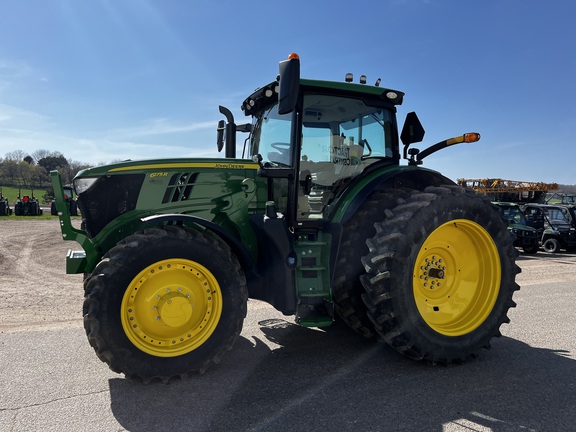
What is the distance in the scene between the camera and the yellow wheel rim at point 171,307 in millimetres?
3229

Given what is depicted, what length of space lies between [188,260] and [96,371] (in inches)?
47.7

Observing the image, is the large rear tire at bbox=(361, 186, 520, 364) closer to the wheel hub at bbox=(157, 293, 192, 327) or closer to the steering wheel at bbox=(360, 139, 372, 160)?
the steering wheel at bbox=(360, 139, 372, 160)

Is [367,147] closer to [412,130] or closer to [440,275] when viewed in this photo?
[412,130]

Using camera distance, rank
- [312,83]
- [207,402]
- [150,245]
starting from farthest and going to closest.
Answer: [312,83], [150,245], [207,402]

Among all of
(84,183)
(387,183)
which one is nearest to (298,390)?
(387,183)

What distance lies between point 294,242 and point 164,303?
125 cm

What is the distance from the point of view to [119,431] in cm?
264

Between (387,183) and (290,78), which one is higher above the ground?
(290,78)

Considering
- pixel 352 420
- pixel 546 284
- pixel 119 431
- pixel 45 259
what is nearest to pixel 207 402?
pixel 119 431

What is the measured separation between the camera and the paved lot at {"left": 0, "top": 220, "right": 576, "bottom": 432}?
2779mm

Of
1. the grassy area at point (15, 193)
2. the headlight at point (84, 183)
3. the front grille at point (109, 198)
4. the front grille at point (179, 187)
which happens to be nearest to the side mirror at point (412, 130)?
the front grille at point (179, 187)

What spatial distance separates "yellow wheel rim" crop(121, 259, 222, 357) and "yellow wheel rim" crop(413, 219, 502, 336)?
181 centimetres

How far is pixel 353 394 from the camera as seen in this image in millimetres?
3168

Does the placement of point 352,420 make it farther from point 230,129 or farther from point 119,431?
point 230,129
